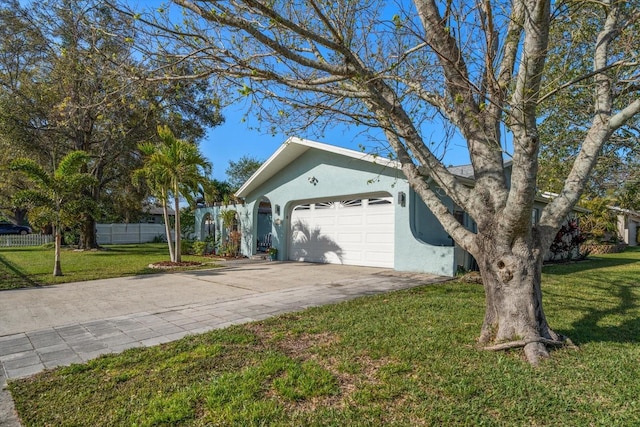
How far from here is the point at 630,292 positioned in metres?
8.04

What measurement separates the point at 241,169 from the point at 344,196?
26.3m

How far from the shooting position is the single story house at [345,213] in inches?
427

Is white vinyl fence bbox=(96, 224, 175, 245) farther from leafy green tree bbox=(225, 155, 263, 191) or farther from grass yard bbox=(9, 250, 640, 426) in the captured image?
grass yard bbox=(9, 250, 640, 426)

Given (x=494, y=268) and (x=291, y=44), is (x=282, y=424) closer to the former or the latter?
(x=494, y=268)

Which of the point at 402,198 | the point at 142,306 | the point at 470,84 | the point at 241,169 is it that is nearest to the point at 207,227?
the point at 402,198

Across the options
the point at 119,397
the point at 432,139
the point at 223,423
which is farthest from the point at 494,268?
the point at 119,397

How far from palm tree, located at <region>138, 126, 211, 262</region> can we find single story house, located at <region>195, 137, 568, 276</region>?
9.21ft

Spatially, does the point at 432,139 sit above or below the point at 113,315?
above

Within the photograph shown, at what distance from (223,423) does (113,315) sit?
4236 millimetres

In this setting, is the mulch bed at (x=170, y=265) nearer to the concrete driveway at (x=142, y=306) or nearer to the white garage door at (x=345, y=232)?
the concrete driveway at (x=142, y=306)

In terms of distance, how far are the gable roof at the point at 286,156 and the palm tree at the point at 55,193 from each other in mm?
6175

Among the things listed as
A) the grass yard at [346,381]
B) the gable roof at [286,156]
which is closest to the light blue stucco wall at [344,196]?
the gable roof at [286,156]

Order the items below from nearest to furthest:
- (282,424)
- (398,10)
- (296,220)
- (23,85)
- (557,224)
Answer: (282,424)
(557,224)
(398,10)
(296,220)
(23,85)

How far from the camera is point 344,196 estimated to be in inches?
516
